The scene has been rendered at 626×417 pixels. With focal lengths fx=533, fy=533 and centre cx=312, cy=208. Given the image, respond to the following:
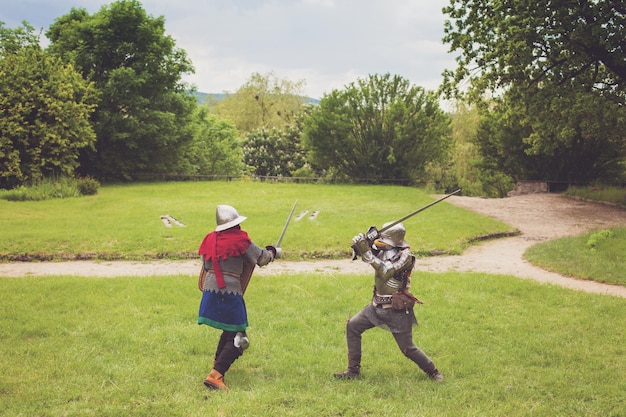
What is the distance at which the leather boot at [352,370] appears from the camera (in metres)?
6.19

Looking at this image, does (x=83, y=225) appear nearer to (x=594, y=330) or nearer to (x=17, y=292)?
(x=17, y=292)

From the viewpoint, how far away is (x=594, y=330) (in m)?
7.95

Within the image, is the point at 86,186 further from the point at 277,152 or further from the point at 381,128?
the point at 277,152

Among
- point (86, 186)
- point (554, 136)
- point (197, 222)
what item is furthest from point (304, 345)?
point (554, 136)

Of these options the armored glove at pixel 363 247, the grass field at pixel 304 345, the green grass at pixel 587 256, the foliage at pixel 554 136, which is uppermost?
the foliage at pixel 554 136

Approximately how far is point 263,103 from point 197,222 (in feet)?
159

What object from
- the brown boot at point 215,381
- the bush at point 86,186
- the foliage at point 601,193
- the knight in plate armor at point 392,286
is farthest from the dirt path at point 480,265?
the bush at point 86,186

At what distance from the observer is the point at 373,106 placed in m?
31.6

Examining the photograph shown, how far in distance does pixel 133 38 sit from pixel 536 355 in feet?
95.5

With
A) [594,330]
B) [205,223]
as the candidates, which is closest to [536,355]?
[594,330]

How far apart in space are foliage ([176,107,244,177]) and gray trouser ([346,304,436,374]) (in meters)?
33.1

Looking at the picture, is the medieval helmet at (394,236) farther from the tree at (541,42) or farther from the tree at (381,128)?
the tree at (381,128)

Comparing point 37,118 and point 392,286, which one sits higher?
point 37,118

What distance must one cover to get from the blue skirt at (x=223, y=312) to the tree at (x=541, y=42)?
15058mm
